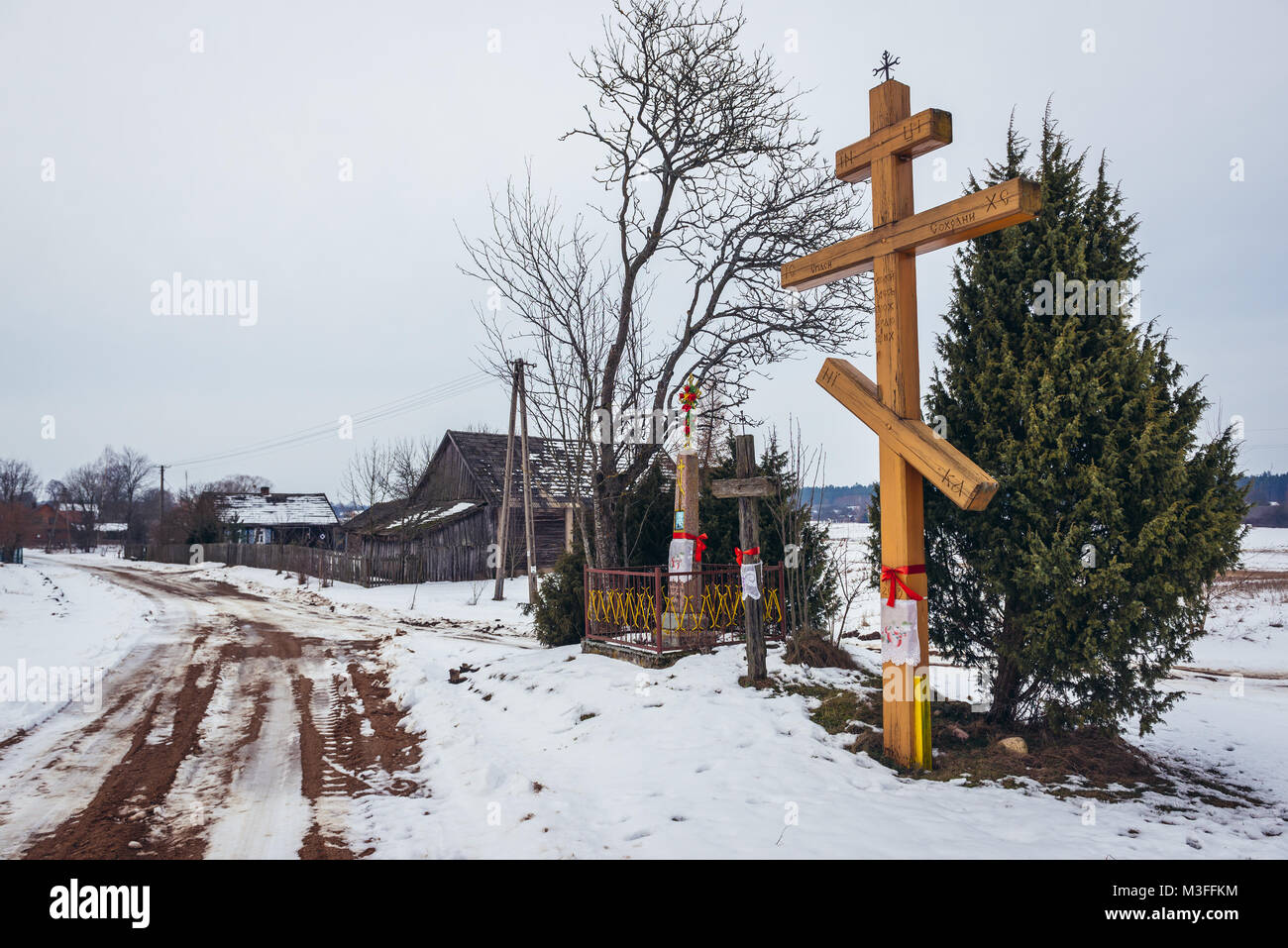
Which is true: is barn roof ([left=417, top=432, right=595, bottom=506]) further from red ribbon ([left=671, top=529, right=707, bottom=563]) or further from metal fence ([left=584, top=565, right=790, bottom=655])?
red ribbon ([left=671, top=529, right=707, bottom=563])

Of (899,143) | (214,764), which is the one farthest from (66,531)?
(899,143)

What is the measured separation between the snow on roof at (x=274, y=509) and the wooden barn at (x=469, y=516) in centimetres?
2030

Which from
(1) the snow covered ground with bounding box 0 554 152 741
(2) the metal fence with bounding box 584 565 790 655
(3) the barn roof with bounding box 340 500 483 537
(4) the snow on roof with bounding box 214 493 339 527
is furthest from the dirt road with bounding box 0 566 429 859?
(4) the snow on roof with bounding box 214 493 339 527

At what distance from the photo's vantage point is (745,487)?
314 inches

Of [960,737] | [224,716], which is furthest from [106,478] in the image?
[960,737]

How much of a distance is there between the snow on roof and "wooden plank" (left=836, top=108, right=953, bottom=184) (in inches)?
2049

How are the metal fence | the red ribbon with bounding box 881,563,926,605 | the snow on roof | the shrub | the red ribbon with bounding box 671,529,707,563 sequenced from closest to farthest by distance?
the red ribbon with bounding box 881,563,926,605 → the metal fence → the red ribbon with bounding box 671,529,707,563 → the shrub → the snow on roof

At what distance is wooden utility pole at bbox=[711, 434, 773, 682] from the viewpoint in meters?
7.78

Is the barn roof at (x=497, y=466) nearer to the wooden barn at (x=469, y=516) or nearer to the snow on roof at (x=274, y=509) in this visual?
the wooden barn at (x=469, y=516)

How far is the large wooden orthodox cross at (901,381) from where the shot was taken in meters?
5.61

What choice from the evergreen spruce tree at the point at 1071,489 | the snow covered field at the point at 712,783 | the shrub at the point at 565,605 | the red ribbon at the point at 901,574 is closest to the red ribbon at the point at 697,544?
the snow covered field at the point at 712,783

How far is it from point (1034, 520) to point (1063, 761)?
185 cm

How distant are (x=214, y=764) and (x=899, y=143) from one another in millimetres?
8027

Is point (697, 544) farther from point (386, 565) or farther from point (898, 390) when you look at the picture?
point (386, 565)
